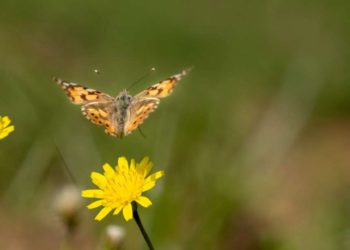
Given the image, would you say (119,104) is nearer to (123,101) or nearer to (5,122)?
(123,101)

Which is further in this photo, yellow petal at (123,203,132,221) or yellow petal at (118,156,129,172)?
yellow petal at (118,156,129,172)

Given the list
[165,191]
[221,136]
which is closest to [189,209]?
[165,191]

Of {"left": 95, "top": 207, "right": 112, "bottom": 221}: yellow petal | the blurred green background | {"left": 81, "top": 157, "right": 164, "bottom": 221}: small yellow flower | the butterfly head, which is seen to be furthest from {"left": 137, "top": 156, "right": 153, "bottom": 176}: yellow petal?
the blurred green background

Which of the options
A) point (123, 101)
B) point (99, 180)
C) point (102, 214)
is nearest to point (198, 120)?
point (123, 101)

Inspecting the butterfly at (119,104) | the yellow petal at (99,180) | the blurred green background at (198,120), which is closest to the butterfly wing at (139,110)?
the butterfly at (119,104)

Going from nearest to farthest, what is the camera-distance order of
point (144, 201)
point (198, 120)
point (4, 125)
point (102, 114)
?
1. point (144, 201)
2. point (4, 125)
3. point (102, 114)
4. point (198, 120)

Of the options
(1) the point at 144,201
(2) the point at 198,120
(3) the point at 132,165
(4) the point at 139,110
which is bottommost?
(1) the point at 144,201

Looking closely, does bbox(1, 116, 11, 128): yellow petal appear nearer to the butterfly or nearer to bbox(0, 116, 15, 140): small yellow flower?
bbox(0, 116, 15, 140): small yellow flower
